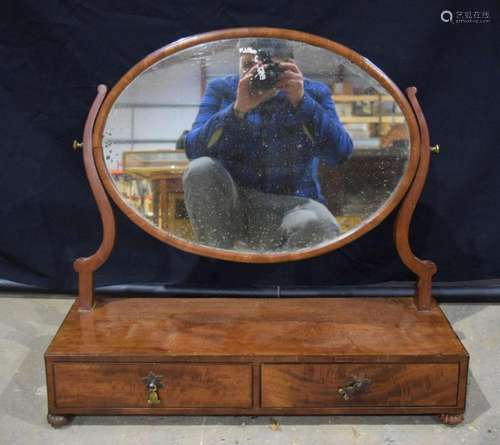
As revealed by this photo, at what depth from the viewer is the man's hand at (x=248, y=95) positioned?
1.59 metres

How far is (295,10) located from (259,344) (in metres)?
0.87

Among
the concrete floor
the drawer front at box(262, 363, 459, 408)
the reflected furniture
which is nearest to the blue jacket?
the reflected furniture

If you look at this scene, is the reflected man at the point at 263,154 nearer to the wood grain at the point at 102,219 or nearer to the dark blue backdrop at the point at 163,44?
the wood grain at the point at 102,219

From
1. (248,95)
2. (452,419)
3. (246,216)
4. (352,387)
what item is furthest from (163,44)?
(452,419)

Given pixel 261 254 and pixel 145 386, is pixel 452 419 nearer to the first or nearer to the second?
pixel 261 254

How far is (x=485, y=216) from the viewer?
6.71ft

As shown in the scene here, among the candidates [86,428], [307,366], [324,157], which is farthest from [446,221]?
[86,428]

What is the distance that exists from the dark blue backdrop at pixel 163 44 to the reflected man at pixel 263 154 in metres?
0.36

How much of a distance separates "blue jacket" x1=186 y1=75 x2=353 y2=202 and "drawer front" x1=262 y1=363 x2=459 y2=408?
39 cm

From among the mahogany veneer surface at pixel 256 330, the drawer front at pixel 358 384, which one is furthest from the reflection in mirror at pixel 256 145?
the drawer front at pixel 358 384

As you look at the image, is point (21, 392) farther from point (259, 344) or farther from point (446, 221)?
point (446, 221)

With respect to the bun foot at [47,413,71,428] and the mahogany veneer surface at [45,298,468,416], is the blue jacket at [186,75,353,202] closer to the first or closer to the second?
the mahogany veneer surface at [45,298,468,416]

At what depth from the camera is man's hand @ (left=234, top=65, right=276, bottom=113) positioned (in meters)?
1.59

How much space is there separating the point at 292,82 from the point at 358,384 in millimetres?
647
